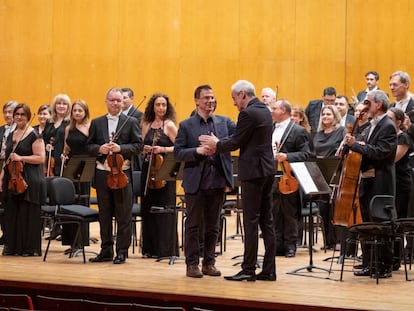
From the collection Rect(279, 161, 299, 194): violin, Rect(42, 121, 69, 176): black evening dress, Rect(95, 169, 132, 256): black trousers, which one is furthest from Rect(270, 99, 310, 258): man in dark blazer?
Rect(42, 121, 69, 176): black evening dress

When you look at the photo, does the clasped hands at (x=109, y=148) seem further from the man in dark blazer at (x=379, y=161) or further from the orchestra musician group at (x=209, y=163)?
the man in dark blazer at (x=379, y=161)

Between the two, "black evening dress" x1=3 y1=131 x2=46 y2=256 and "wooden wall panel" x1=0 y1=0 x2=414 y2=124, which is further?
"wooden wall panel" x1=0 y1=0 x2=414 y2=124

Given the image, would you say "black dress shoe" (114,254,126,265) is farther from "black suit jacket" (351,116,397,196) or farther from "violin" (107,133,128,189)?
"black suit jacket" (351,116,397,196)

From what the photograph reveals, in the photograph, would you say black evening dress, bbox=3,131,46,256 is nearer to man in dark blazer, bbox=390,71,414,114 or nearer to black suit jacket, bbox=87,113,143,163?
black suit jacket, bbox=87,113,143,163

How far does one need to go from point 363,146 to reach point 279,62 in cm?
599

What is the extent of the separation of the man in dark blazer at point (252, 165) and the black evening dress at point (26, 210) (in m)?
2.32

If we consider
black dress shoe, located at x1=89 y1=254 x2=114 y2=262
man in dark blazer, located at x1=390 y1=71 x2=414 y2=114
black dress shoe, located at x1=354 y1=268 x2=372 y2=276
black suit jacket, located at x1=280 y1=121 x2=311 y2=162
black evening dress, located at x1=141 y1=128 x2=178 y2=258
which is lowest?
black dress shoe, located at x1=354 y1=268 x2=372 y2=276

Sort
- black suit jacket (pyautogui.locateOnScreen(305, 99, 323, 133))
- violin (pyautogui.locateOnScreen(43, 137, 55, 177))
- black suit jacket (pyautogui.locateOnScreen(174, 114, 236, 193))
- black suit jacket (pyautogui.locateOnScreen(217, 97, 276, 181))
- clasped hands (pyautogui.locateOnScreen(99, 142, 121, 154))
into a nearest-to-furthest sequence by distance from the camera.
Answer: black suit jacket (pyautogui.locateOnScreen(217, 97, 276, 181)), black suit jacket (pyautogui.locateOnScreen(174, 114, 236, 193)), clasped hands (pyautogui.locateOnScreen(99, 142, 121, 154)), violin (pyautogui.locateOnScreen(43, 137, 55, 177)), black suit jacket (pyautogui.locateOnScreen(305, 99, 323, 133))

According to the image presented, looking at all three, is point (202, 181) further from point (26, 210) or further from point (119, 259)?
point (26, 210)

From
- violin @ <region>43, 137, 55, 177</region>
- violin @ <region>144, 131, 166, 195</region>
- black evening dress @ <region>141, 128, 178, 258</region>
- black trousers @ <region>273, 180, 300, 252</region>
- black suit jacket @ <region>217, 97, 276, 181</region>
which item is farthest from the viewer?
violin @ <region>43, 137, 55, 177</region>

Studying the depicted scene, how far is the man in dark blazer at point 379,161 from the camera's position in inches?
263

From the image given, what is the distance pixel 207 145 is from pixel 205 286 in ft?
3.43

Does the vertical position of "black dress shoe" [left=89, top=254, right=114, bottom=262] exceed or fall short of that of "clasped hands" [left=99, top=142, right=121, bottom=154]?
it falls short

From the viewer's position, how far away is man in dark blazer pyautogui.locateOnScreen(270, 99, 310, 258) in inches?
319
